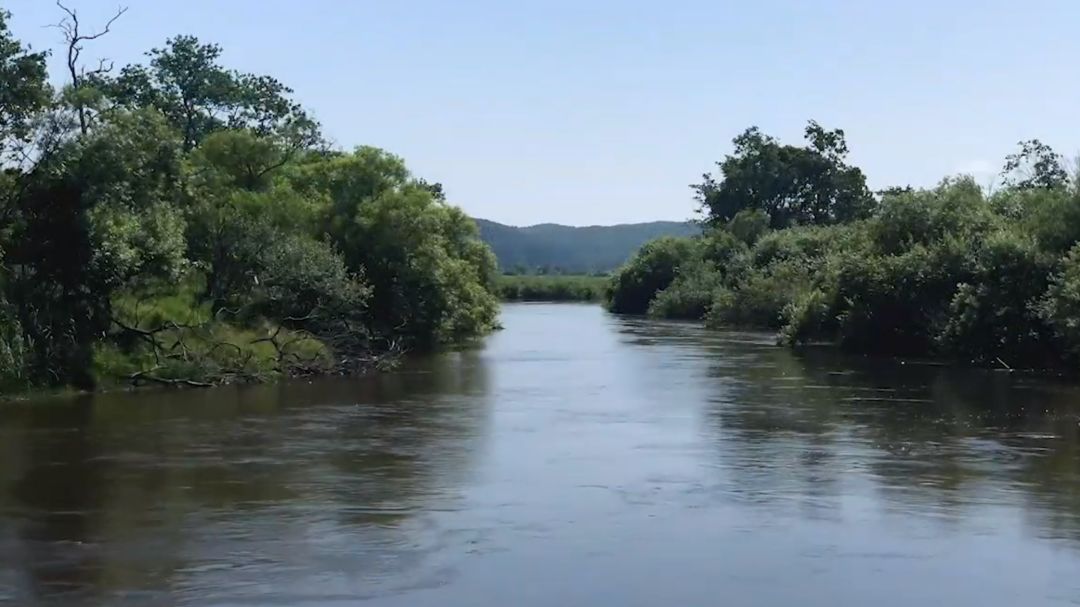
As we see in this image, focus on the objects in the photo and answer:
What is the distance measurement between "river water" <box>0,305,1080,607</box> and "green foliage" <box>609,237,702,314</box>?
228 feet

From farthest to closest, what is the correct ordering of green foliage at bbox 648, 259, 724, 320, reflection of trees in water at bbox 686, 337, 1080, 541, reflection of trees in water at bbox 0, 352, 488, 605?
1. green foliage at bbox 648, 259, 724, 320
2. reflection of trees in water at bbox 686, 337, 1080, 541
3. reflection of trees in water at bbox 0, 352, 488, 605

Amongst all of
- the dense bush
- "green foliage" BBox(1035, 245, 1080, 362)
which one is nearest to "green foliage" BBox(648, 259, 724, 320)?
the dense bush

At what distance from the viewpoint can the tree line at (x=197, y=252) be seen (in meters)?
33.6

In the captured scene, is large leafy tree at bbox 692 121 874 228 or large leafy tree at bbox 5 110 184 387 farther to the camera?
large leafy tree at bbox 692 121 874 228

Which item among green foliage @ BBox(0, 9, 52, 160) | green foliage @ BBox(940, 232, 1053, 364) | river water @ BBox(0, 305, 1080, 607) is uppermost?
green foliage @ BBox(0, 9, 52, 160)

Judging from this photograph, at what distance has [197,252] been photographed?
43.1 metres

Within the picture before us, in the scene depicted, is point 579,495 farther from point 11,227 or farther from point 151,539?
point 11,227

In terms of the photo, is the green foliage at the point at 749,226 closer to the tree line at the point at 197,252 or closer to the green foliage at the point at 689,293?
the green foliage at the point at 689,293

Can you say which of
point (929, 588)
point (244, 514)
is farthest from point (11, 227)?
point (929, 588)

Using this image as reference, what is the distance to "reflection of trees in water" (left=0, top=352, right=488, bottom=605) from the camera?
1512cm

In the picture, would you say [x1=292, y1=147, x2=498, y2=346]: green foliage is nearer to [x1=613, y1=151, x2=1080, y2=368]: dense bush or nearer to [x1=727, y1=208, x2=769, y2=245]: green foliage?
[x1=613, y1=151, x2=1080, y2=368]: dense bush

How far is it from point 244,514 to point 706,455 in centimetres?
953

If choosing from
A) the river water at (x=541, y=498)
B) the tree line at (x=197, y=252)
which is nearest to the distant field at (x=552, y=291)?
the tree line at (x=197, y=252)

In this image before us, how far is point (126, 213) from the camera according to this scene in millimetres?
34844
